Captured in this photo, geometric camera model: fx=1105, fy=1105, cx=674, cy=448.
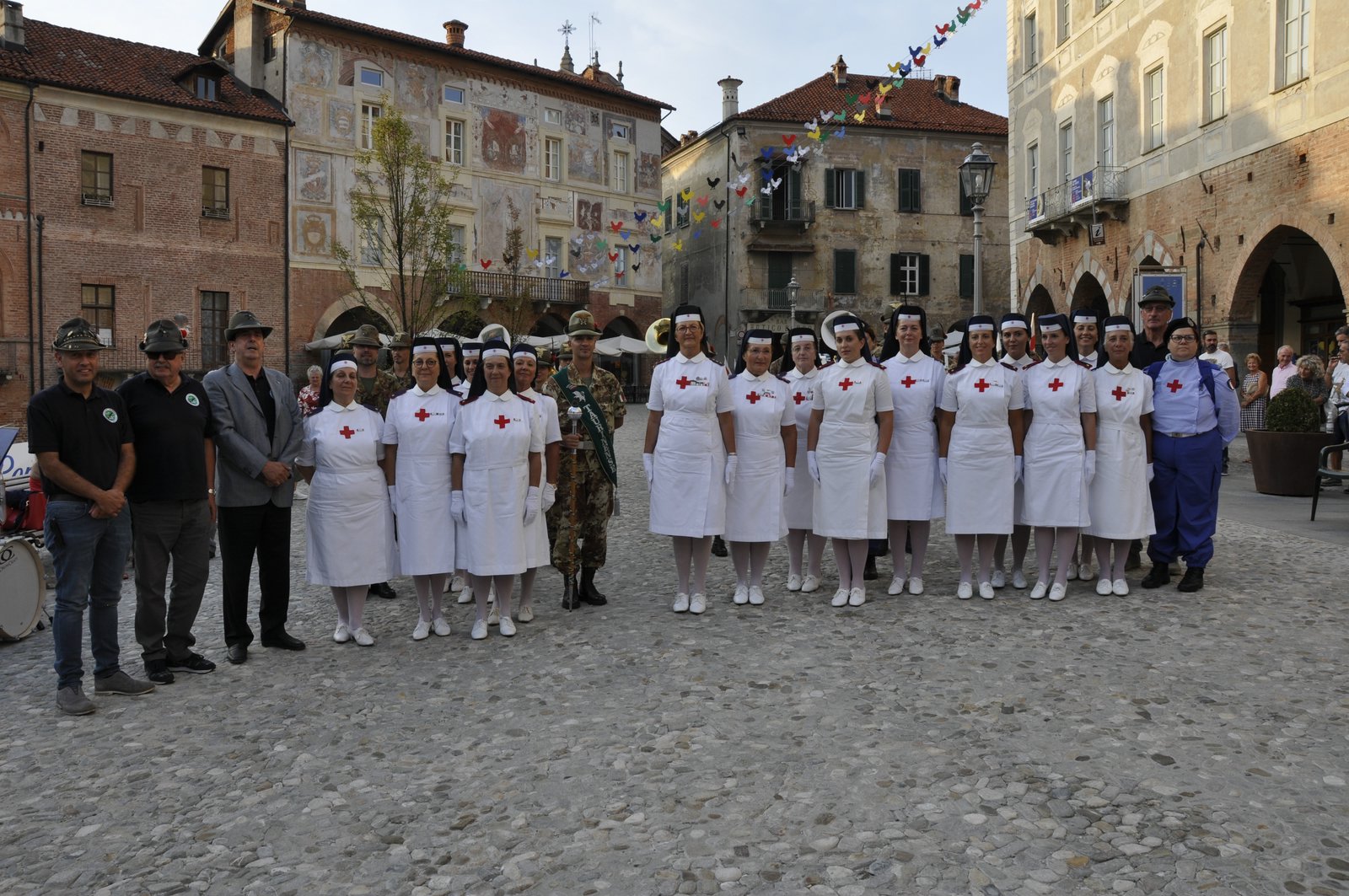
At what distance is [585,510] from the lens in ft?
26.6

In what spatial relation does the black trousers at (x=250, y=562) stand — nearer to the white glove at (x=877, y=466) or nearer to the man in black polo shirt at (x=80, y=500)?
the man in black polo shirt at (x=80, y=500)

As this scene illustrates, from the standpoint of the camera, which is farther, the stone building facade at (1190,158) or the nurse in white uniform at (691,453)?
the stone building facade at (1190,158)

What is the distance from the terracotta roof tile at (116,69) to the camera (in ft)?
99.6

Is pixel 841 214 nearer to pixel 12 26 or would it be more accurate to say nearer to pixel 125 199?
pixel 125 199

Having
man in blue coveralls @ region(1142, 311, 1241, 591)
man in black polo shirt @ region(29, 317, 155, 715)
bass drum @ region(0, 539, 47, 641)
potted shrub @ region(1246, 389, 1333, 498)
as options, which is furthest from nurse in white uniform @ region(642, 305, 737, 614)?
potted shrub @ region(1246, 389, 1333, 498)

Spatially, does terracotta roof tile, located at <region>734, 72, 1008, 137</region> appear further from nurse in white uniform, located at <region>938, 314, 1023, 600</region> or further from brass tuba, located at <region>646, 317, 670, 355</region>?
nurse in white uniform, located at <region>938, 314, 1023, 600</region>

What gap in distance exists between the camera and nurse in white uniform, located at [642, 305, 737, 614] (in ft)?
25.2

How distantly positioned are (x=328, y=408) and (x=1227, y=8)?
2043 cm

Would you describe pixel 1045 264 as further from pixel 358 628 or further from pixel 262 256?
pixel 358 628

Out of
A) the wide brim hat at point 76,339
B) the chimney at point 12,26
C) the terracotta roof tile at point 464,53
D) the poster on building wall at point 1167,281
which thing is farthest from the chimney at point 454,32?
the wide brim hat at point 76,339

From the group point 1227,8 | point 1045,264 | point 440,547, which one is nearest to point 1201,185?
point 1227,8

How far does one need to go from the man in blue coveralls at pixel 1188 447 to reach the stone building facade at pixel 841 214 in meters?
36.7

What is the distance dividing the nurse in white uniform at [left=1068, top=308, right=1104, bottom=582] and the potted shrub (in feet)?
20.4

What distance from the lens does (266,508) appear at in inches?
266
